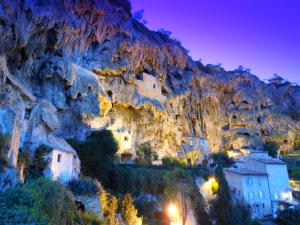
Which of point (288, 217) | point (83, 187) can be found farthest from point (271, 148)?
point (83, 187)

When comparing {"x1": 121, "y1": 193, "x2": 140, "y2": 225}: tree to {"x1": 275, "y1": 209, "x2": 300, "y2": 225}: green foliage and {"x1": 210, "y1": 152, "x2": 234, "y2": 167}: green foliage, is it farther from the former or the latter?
{"x1": 210, "y1": 152, "x2": 234, "y2": 167}: green foliage

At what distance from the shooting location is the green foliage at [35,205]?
19.7 feet

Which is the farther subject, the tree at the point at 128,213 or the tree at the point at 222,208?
the tree at the point at 222,208

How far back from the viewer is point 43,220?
6.53m

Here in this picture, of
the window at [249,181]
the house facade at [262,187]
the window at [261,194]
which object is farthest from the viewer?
the window at [261,194]

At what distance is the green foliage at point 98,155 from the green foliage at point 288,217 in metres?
19.7

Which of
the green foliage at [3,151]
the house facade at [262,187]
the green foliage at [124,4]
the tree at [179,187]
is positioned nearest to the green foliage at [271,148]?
the house facade at [262,187]

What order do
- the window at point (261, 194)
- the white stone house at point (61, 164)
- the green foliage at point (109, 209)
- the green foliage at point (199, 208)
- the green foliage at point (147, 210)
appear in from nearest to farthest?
the white stone house at point (61, 164) → the green foliage at point (109, 209) → the green foliage at point (147, 210) → the green foliage at point (199, 208) → the window at point (261, 194)

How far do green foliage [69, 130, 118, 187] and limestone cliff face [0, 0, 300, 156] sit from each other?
3707 mm

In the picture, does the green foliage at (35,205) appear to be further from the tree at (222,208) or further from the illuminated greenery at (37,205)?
the tree at (222,208)

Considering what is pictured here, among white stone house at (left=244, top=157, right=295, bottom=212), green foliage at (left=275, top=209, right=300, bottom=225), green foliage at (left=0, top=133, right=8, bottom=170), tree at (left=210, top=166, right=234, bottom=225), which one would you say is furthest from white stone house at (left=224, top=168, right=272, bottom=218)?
green foliage at (left=0, top=133, right=8, bottom=170)

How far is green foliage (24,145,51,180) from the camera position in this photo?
14.6 metres

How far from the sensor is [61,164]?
17.1 meters

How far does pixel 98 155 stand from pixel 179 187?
8.49 metres
